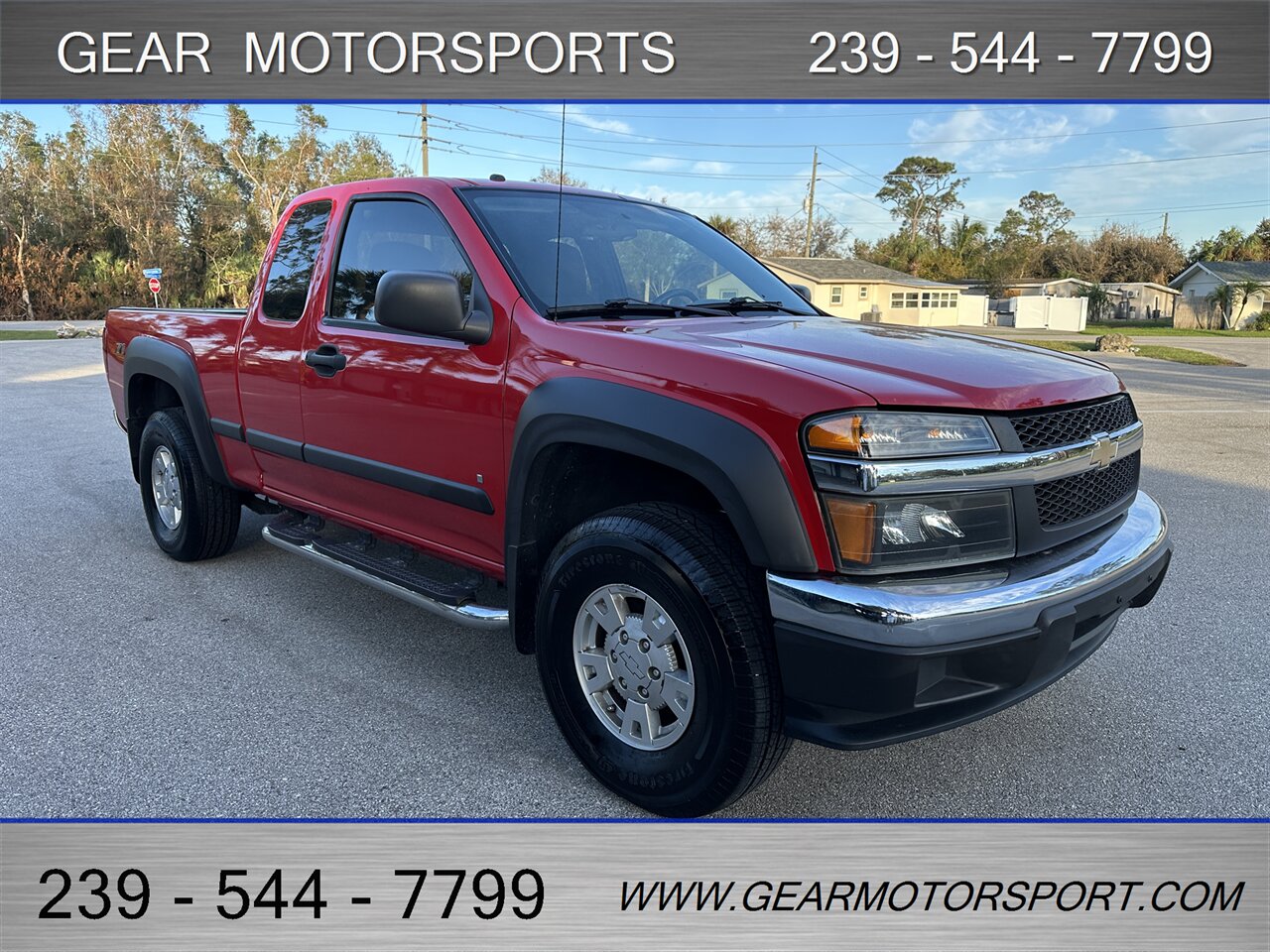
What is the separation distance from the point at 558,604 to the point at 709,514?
0.58m

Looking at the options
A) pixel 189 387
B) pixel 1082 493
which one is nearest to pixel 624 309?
pixel 1082 493

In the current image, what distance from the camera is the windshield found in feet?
10.9

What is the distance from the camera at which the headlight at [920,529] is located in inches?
91.0

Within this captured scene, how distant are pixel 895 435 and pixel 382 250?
247 cm

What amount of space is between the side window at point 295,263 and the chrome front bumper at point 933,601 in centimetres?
284

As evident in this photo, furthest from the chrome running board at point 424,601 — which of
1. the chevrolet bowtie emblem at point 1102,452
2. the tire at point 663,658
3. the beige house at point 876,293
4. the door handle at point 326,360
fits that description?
the beige house at point 876,293

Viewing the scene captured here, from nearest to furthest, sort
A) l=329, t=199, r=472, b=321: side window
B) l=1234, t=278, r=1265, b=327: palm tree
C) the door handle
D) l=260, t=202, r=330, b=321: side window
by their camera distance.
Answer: l=329, t=199, r=472, b=321: side window, the door handle, l=260, t=202, r=330, b=321: side window, l=1234, t=278, r=1265, b=327: palm tree

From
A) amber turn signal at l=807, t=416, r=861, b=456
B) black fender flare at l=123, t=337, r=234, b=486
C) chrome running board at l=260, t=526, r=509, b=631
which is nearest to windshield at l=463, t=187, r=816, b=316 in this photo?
chrome running board at l=260, t=526, r=509, b=631

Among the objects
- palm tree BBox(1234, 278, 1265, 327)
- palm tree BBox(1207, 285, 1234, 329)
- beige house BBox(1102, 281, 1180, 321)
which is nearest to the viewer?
palm tree BBox(1234, 278, 1265, 327)

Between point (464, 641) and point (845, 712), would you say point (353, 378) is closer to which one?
point (464, 641)

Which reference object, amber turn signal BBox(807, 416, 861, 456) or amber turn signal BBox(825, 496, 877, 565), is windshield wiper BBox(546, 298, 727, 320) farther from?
amber turn signal BBox(825, 496, 877, 565)

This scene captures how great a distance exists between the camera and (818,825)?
2.67 meters

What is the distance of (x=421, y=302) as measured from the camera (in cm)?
301

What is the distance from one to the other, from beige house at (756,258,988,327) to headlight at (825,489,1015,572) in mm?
42044
